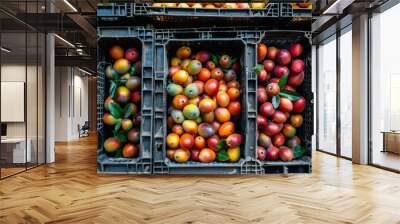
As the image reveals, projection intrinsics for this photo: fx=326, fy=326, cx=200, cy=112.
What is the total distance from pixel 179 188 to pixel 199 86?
4.26 feet

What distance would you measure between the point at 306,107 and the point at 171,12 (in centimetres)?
206

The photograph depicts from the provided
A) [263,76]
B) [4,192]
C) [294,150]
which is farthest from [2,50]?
[294,150]

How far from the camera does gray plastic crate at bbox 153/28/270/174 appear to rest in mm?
3926

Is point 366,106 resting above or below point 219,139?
above

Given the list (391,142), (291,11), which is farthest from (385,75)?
(291,11)

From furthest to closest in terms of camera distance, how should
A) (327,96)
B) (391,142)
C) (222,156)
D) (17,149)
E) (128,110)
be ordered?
1. (327,96)
2. (391,142)
3. (17,149)
4. (128,110)
5. (222,156)

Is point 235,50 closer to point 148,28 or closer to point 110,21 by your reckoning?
point 148,28

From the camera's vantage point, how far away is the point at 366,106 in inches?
213

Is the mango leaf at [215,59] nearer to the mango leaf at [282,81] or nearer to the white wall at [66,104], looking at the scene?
the mango leaf at [282,81]

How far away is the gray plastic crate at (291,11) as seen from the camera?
12.8ft

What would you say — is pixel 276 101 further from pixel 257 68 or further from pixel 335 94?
pixel 335 94

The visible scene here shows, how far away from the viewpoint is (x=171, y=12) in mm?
3920

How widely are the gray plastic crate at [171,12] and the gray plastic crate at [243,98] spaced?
0.19 meters

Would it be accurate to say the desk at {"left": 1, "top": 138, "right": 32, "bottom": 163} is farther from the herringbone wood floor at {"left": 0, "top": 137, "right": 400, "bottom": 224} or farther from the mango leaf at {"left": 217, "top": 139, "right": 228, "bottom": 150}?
the mango leaf at {"left": 217, "top": 139, "right": 228, "bottom": 150}
